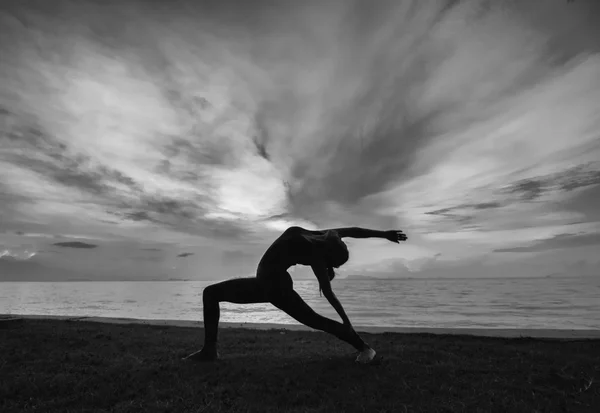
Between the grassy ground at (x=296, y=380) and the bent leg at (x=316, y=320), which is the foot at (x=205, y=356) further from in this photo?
the bent leg at (x=316, y=320)

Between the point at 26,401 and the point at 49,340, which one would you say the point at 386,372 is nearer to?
the point at 26,401

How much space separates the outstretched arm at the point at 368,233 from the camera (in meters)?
6.80

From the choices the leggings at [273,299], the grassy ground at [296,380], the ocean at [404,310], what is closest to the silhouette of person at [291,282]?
the leggings at [273,299]

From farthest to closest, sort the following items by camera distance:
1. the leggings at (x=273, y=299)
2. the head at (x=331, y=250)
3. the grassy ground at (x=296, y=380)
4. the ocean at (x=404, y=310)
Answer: the ocean at (x=404, y=310), the leggings at (x=273, y=299), the head at (x=331, y=250), the grassy ground at (x=296, y=380)

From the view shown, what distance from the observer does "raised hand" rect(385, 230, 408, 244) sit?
22.2 ft

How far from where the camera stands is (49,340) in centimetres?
902

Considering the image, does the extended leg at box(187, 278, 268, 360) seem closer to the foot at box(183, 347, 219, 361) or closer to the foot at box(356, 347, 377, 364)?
the foot at box(183, 347, 219, 361)

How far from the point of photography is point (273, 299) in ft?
22.3

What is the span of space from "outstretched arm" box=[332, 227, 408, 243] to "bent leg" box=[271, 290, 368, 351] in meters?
1.50

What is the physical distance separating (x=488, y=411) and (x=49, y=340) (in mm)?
10003

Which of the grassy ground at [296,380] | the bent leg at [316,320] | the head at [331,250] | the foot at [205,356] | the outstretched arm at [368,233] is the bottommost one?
the grassy ground at [296,380]

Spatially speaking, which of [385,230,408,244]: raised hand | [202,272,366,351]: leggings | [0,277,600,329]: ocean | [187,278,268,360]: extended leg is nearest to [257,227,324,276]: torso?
[202,272,366,351]: leggings

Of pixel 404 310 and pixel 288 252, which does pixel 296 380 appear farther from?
pixel 404 310

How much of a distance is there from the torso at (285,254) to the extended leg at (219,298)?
37 centimetres
